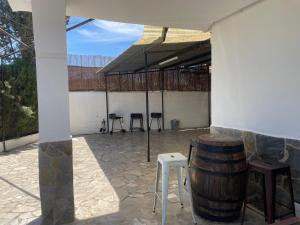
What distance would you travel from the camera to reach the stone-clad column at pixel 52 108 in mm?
2617

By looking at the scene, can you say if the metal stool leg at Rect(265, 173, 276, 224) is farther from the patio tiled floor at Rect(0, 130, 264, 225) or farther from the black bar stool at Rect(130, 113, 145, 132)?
the black bar stool at Rect(130, 113, 145, 132)

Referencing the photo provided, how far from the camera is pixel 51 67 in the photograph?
2.65 meters

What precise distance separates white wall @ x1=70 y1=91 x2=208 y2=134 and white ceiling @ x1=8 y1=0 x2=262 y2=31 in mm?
6580

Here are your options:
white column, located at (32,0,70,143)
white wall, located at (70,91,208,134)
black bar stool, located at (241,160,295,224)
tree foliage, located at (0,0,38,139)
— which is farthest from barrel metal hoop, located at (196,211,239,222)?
white wall, located at (70,91,208,134)

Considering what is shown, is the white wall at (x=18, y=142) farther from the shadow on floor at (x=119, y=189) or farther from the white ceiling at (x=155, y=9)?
the white ceiling at (x=155, y=9)

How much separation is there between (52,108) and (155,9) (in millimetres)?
1887

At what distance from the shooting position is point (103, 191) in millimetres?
3738

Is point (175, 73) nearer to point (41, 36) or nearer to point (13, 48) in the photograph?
point (13, 48)

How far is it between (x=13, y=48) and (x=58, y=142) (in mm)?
10626

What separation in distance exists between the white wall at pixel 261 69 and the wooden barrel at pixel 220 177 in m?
0.63

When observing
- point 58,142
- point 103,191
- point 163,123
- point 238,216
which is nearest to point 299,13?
point 238,216

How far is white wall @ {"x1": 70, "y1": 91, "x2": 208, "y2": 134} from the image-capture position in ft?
32.7

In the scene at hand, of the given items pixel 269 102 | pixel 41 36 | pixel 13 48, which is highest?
pixel 13 48

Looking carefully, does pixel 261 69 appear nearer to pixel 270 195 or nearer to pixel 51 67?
Result: pixel 270 195
